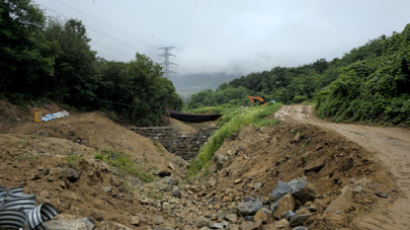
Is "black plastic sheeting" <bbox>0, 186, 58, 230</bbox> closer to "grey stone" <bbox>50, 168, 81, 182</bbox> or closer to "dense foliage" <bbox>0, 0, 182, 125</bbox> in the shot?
"grey stone" <bbox>50, 168, 81, 182</bbox>

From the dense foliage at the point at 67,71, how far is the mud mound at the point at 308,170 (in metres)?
13.5

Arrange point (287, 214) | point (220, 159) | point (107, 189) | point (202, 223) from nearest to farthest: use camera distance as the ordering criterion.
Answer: point (287, 214) → point (202, 223) → point (107, 189) → point (220, 159)

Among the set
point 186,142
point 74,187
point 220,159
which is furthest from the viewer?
point 186,142

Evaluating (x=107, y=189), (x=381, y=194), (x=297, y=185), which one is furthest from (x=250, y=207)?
(x=107, y=189)

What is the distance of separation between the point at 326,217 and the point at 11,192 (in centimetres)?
439

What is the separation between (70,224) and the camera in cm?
274

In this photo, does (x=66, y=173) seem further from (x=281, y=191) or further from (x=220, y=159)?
(x=220, y=159)

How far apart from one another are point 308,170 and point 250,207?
1531 mm

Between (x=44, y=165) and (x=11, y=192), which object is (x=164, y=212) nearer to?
(x=44, y=165)

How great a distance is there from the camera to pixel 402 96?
764 cm

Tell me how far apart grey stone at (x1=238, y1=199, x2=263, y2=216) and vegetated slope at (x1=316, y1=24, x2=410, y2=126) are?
20.3 feet

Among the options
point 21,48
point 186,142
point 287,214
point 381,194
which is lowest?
point 186,142

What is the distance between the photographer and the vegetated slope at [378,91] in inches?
299

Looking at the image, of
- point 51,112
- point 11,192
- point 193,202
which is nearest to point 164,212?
point 193,202
